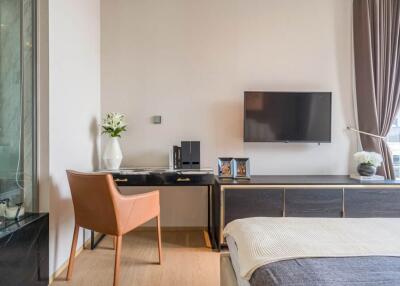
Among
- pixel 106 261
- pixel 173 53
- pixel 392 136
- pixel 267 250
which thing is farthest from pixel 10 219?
pixel 392 136

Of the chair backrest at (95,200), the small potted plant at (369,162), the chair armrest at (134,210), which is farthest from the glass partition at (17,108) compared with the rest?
the small potted plant at (369,162)

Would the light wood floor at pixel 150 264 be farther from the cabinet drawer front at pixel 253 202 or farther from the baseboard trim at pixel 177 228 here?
the cabinet drawer front at pixel 253 202

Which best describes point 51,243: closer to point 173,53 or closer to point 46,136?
point 46,136

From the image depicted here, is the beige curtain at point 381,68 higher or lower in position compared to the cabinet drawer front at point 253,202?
higher

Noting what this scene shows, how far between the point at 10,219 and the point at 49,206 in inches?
13.7

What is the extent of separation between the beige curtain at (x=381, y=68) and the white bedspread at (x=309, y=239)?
1.86m

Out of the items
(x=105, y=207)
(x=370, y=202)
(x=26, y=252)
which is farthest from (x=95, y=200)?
(x=370, y=202)

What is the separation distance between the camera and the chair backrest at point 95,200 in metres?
2.06

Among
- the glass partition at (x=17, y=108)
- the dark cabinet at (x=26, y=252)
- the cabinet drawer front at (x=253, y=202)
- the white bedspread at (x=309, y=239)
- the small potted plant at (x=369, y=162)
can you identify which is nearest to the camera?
the white bedspread at (x=309, y=239)

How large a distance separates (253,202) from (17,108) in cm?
216

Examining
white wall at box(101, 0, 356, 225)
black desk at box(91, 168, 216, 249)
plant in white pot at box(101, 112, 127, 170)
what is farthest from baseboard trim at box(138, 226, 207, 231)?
plant in white pot at box(101, 112, 127, 170)

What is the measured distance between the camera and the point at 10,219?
6.16ft

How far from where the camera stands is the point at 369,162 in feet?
9.81

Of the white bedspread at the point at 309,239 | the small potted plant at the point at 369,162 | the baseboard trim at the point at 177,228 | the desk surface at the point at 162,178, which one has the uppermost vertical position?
the small potted plant at the point at 369,162
